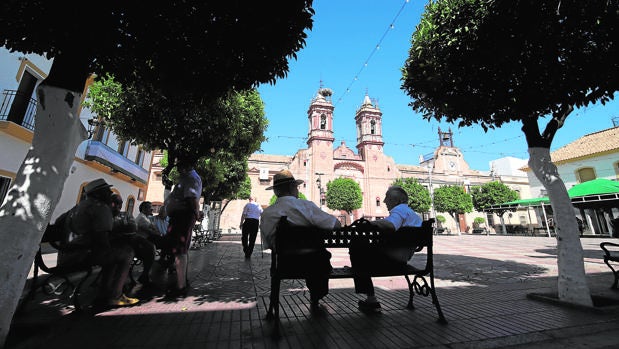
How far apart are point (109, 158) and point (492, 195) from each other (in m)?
38.4

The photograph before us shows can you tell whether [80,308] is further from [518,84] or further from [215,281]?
[518,84]

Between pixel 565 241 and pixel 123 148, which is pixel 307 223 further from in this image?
pixel 123 148

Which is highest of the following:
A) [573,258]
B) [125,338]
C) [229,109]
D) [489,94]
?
[229,109]

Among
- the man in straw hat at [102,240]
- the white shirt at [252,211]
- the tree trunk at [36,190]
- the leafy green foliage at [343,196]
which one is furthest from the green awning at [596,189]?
the leafy green foliage at [343,196]

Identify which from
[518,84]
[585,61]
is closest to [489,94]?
[518,84]

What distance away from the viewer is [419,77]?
14.6ft

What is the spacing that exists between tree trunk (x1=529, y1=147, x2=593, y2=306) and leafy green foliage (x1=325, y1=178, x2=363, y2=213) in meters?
30.4

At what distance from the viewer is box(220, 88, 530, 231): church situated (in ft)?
128

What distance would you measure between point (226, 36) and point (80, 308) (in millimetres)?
3351

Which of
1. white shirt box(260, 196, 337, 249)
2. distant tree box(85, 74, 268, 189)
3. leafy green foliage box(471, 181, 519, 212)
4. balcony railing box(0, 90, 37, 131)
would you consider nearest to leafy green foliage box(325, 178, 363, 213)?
leafy green foliage box(471, 181, 519, 212)

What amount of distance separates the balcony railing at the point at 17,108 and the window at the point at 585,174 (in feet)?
112

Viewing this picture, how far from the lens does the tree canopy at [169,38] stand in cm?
248

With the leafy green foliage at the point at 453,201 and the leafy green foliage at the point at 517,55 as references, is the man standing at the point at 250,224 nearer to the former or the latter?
the leafy green foliage at the point at 517,55

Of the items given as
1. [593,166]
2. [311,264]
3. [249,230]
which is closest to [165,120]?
[249,230]
